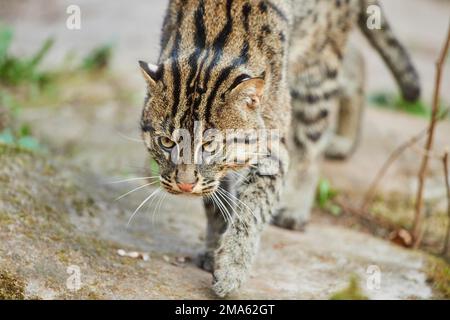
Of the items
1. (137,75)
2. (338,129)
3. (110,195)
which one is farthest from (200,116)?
(137,75)

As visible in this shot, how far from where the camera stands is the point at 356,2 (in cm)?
762

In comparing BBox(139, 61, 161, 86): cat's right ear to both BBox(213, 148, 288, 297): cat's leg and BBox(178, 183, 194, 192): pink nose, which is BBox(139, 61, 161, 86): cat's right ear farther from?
BBox(213, 148, 288, 297): cat's leg

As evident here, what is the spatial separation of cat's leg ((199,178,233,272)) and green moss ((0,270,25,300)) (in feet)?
5.33

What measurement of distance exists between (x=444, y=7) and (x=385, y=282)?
40.8 feet

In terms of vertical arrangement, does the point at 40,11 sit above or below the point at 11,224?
above

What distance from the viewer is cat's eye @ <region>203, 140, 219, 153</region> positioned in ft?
15.9

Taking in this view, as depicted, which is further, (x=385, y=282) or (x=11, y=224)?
(x=385, y=282)

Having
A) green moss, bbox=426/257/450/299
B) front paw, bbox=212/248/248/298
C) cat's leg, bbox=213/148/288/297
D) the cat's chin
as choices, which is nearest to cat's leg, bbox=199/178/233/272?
cat's leg, bbox=213/148/288/297

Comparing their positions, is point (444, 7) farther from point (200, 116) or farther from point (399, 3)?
point (200, 116)

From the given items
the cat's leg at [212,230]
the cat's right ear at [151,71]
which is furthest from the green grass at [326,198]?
the cat's right ear at [151,71]

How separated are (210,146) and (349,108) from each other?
4.48m

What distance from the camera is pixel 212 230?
5832 mm

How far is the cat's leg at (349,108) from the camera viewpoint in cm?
884
